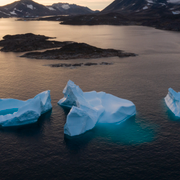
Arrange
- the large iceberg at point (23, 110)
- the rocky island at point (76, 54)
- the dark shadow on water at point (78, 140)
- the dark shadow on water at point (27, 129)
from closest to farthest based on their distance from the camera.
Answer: the dark shadow on water at point (78, 140)
the dark shadow on water at point (27, 129)
the large iceberg at point (23, 110)
the rocky island at point (76, 54)

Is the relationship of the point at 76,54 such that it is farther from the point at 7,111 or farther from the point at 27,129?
the point at 27,129

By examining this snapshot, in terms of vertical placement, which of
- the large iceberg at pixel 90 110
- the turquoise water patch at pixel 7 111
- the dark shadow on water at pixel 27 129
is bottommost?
the dark shadow on water at pixel 27 129

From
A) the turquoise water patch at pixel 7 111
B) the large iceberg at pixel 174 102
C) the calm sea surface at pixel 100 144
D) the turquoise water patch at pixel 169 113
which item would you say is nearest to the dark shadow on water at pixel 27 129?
the calm sea surface at pixel 100 144

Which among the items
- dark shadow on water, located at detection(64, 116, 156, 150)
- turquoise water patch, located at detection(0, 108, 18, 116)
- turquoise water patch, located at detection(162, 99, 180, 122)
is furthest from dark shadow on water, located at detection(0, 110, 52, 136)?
turquoise water patch, located at detection(162, 99, 180, 122)

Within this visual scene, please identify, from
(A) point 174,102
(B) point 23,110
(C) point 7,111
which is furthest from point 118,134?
(C) point 7,111

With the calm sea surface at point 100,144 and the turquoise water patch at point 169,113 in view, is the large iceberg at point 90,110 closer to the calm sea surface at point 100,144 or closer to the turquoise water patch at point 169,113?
the calm sea surface at point 100,144

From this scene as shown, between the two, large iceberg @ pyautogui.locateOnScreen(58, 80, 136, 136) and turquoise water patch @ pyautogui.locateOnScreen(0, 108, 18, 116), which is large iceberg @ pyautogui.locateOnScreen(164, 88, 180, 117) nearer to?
large iceberg @ pyautogui.locateOnScreen(58, 80, 136, 136)

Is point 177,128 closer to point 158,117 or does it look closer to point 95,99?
point 158,117

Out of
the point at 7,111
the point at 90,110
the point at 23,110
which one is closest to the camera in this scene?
the point at 90,110

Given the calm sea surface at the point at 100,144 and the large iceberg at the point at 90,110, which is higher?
the large iceberg at the point at 90,110
